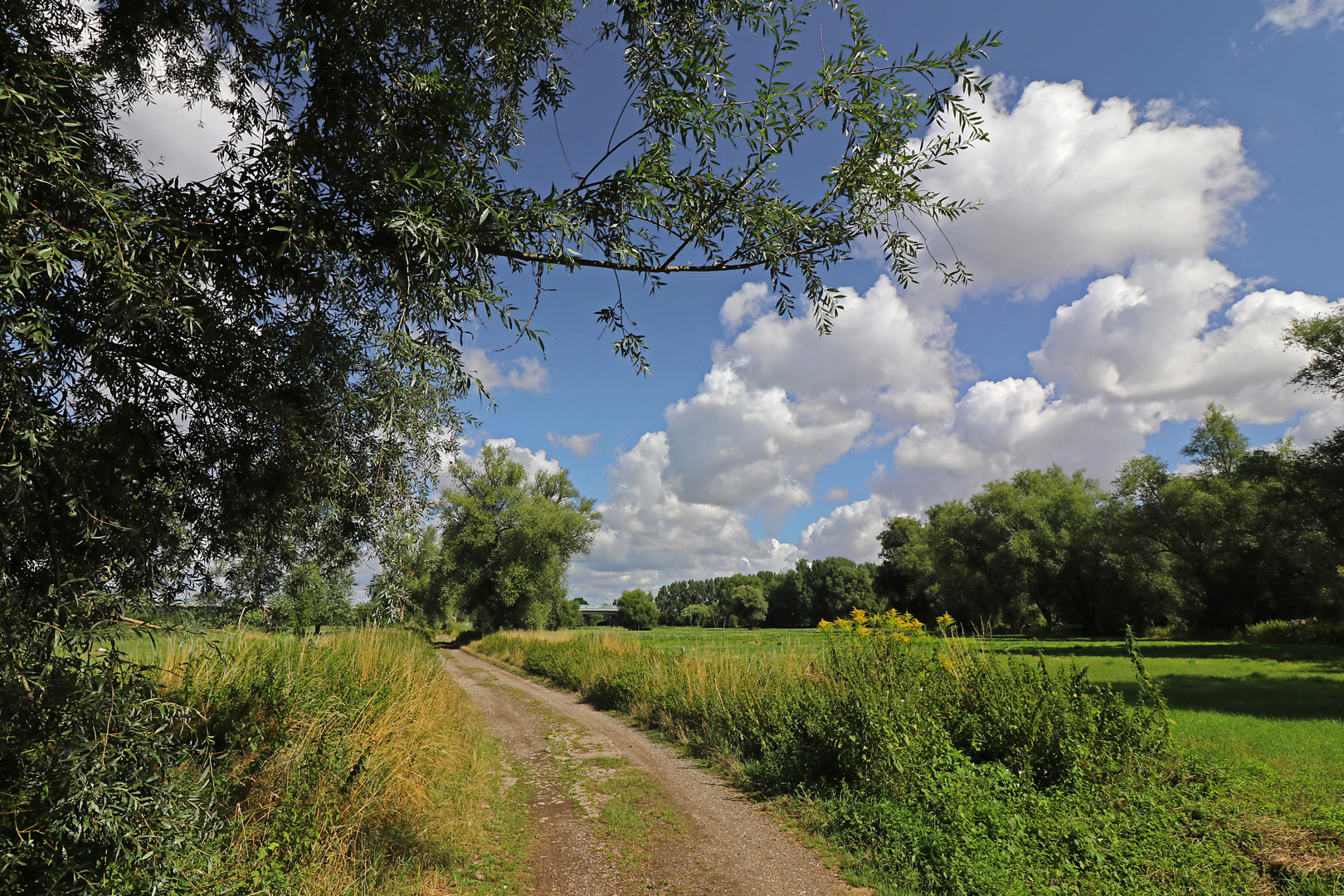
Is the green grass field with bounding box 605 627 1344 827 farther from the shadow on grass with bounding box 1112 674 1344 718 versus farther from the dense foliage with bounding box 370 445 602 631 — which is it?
the dense foliage with bounding box 370 445 602 631

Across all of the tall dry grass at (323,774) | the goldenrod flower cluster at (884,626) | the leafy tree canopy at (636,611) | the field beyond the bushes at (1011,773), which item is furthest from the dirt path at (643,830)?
the leafy tree canopy at (636,611)

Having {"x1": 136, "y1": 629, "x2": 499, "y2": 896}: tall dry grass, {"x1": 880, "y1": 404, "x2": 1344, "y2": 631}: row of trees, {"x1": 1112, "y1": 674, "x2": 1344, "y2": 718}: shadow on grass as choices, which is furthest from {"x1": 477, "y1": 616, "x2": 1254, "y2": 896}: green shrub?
{"x1": 880, "y1": 404, "x2": 1344, "y2": 631}: row of trees

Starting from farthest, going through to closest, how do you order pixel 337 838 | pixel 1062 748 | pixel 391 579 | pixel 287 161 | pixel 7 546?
pixel 1062 748 → pixel 337 838 → pixel 391 579 → pixel 287 161 → pixel 7 546

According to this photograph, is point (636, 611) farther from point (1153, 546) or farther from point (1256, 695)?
point (1256, 695)

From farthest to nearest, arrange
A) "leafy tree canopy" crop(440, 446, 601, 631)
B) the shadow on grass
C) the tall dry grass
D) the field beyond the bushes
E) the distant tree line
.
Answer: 1. "leafy tree canopy" crop(440, 446, 601, 631)
2. the distant tree line
3. the shadow on grass
4. the field beyond the bushes
5. the tall dry grass

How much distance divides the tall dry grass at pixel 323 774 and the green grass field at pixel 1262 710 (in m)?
6.44

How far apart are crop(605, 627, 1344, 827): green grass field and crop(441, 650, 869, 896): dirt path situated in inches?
139

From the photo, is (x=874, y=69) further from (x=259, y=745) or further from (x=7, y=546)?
(x=259, y=745)

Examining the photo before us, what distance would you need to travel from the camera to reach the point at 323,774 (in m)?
5.25

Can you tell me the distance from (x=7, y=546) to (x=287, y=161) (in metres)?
2.43

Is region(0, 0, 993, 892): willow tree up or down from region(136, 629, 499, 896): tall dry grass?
up

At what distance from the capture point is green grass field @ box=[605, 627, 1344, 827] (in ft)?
21.0

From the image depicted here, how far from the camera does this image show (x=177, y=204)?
3.34 metres

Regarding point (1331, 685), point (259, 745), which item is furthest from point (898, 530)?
point (259, 745)
